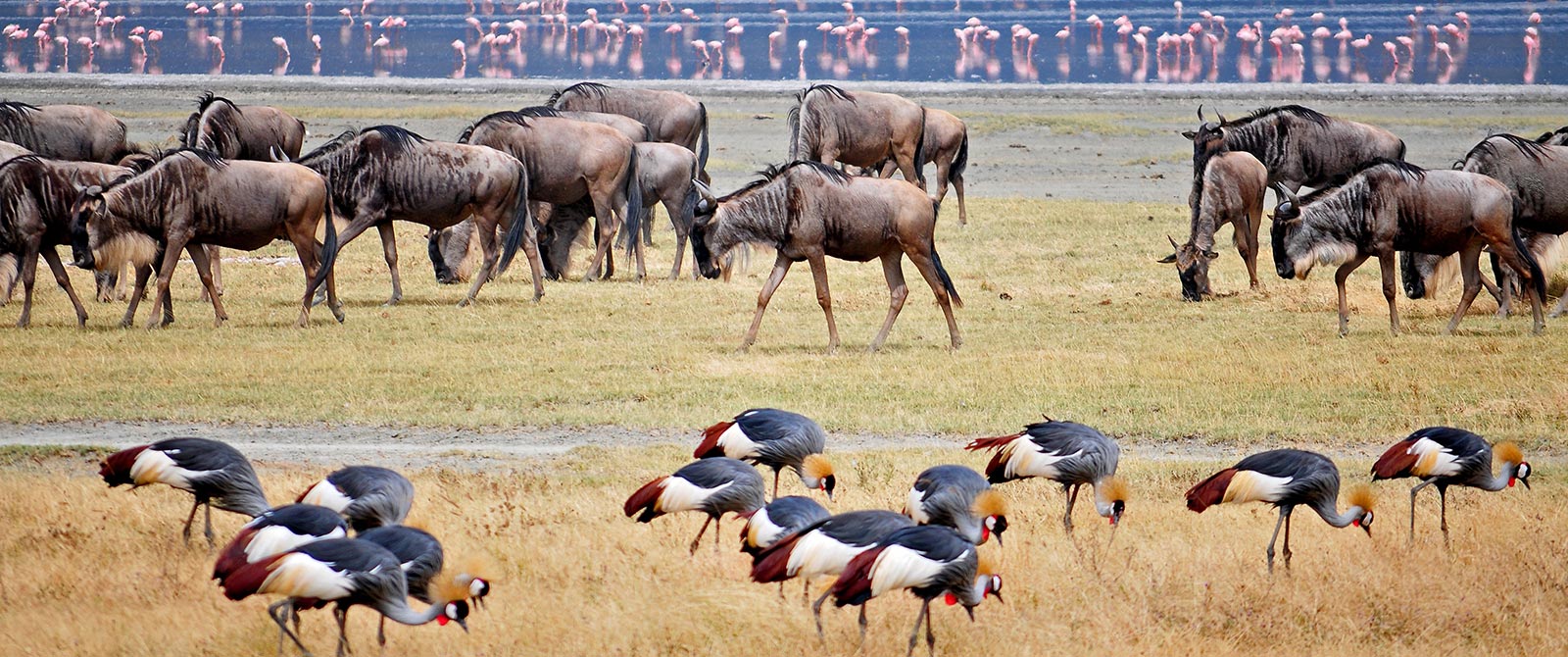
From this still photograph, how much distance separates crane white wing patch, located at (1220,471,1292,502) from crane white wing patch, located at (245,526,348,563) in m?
3.80

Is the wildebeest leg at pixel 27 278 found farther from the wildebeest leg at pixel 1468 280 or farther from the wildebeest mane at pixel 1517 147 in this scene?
the wildebeest mane at pixel 1517 147

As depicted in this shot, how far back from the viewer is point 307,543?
582 centimetres

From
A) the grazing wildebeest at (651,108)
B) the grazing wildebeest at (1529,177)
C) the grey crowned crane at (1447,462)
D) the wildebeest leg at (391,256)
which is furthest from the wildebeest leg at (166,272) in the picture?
the grazing wildebeest at (1529,177)

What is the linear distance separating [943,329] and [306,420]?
5.80m

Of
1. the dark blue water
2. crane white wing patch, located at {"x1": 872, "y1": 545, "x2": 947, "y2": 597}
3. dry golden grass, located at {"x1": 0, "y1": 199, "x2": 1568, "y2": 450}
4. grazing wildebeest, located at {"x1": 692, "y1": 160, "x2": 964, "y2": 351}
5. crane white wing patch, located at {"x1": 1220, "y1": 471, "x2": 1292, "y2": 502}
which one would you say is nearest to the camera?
crane white wing patch, located at {"x1": 872, "y1": 545, "x2": 947, "y2": 597}

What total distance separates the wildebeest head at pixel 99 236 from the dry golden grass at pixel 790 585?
535cm

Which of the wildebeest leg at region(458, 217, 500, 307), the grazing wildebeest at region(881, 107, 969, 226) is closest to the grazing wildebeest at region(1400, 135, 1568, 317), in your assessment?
the grazing wildebeest at region(881, 107, 969, 226)

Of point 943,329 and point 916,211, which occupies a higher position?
point 916,211

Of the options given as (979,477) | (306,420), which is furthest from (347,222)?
(979,477)

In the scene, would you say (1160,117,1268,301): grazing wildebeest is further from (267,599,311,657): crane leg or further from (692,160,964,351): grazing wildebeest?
(267,599,311,657): crane leg

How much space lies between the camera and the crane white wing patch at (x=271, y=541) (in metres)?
6.04

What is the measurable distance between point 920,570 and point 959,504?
38.3 inches

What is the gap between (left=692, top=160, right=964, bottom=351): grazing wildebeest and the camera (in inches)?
509

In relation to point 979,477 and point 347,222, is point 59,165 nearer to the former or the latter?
point 347,222
